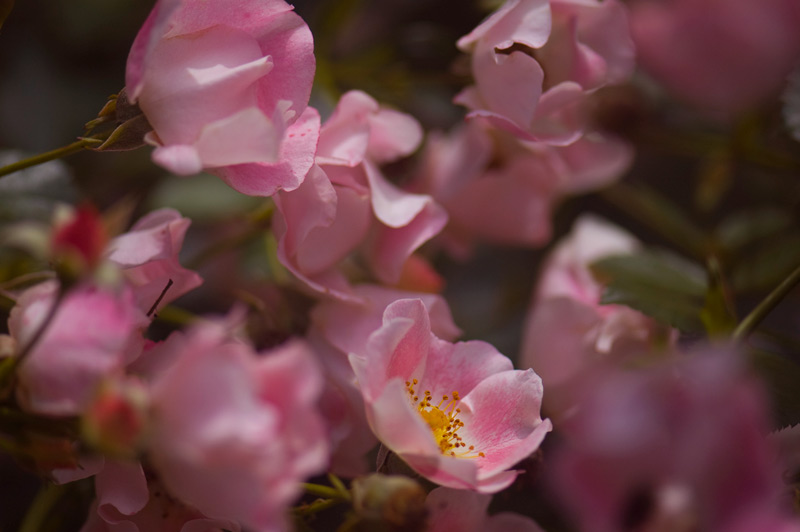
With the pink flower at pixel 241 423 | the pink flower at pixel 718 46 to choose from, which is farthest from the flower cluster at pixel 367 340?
the pink flower at pixel 718 46

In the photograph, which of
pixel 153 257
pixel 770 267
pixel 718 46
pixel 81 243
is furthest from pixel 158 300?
pixel 718 46

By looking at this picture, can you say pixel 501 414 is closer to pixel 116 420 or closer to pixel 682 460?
pixel 682 460

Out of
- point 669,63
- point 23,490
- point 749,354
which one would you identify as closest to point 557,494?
point 749,354

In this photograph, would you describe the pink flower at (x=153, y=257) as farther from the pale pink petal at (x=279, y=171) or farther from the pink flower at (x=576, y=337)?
the pink flower at (x=576, y=337)

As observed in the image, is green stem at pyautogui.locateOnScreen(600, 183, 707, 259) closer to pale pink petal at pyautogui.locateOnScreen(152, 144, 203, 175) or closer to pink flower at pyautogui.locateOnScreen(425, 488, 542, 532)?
pink flower at pyautogui.locateOnScreen(425, 488, 542, 532)

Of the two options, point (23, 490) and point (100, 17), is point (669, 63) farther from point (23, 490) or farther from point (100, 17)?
point (23, 490)
